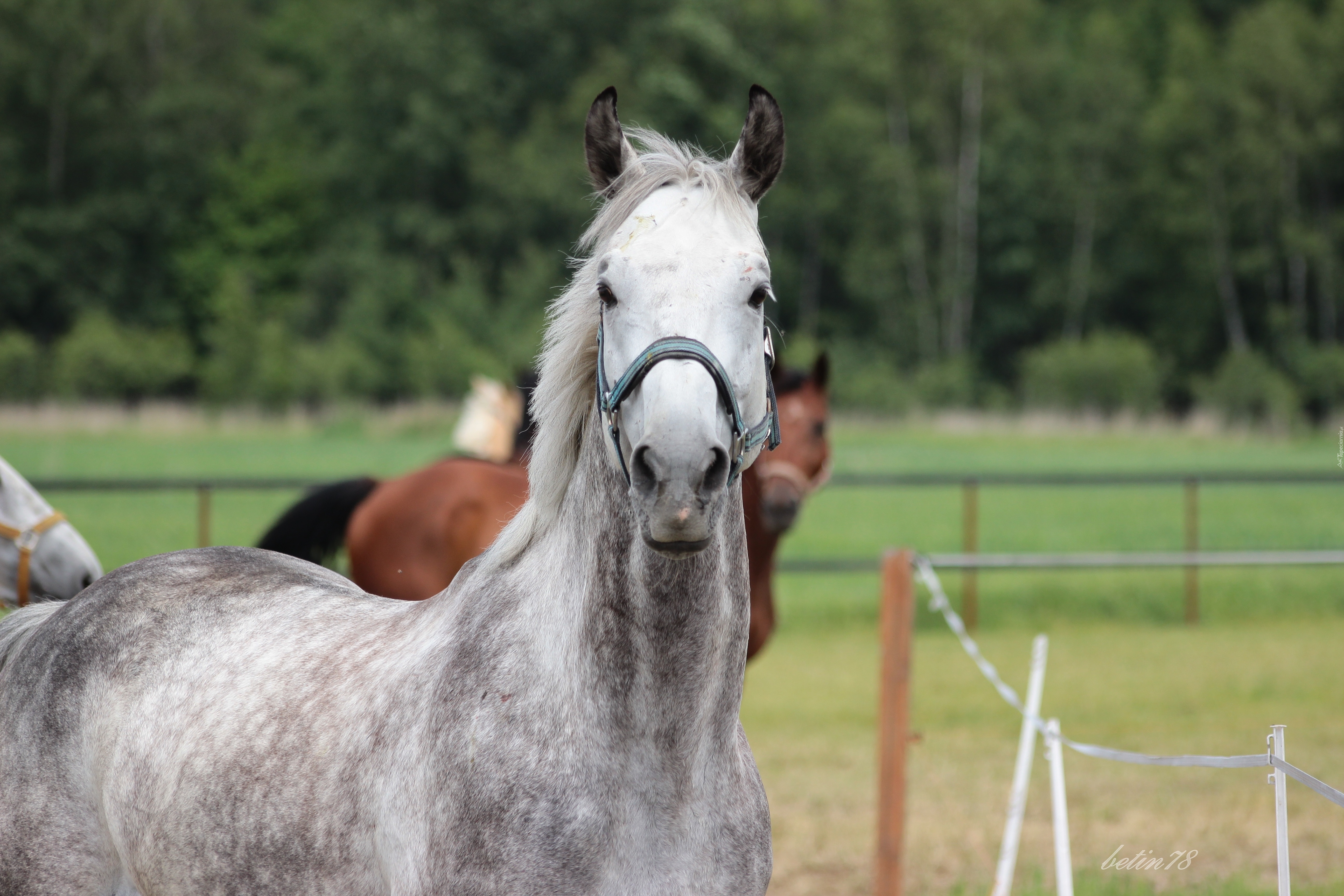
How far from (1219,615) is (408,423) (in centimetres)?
1765

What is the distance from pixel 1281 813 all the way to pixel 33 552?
2992mm

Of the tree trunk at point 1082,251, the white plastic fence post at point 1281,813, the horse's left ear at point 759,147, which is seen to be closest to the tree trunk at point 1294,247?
the tree trunk at point 1082,251

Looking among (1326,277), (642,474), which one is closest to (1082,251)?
(1326,277)

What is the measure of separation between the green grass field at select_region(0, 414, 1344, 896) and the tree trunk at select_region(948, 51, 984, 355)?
1381cm

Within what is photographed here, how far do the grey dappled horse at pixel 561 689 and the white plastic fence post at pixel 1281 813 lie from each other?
3.04ft

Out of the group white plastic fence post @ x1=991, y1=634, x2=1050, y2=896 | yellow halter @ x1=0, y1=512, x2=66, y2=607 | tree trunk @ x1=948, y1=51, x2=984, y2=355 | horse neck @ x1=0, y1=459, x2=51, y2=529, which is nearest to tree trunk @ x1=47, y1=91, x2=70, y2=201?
tree trunk @ x1=948, y1=51, x2=984, y2=355

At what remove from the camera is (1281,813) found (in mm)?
2074

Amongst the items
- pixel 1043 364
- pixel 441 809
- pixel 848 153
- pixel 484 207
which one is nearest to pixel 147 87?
pixel 484 207

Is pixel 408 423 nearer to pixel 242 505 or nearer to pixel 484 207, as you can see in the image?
pixel 484 207

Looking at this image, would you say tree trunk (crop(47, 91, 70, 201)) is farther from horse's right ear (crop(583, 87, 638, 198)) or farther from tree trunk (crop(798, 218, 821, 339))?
horse's right ear (crop(583, 87, 638, 198))

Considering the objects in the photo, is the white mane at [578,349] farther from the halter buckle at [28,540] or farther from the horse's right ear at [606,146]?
Result: the halter buckle at [28,540]

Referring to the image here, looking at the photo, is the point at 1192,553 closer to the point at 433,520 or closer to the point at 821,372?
the point at 821,372

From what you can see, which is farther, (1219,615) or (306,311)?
(306,311)

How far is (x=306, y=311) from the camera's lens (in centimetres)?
3181
